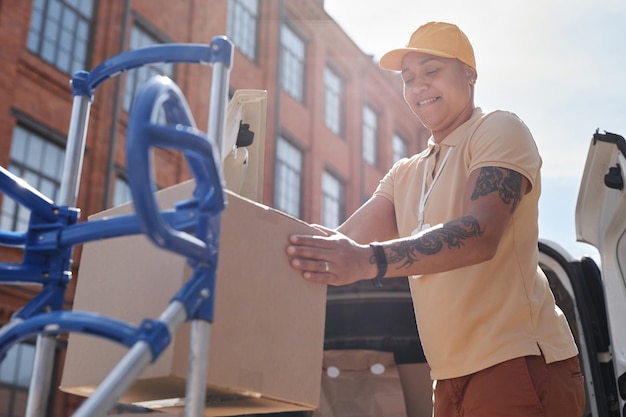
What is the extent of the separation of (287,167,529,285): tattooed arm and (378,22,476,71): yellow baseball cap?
538 mm

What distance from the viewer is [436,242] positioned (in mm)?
2264

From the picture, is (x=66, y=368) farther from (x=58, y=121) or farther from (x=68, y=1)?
(x=68, y=1)

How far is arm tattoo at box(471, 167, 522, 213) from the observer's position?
2342mm

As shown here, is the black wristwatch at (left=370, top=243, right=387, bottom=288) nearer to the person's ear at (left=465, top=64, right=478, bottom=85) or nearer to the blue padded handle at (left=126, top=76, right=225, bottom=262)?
the blue padded handle at (left=126, top=76, right=225, bottom=262)

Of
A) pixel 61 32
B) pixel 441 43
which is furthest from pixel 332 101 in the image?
pixel 441 43

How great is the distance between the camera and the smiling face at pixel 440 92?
2730mm

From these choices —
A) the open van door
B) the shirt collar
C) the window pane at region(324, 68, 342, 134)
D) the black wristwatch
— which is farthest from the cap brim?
the window pane at region(324, 68, 342, 134)

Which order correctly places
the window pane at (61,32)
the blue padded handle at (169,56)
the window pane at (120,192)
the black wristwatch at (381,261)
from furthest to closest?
the window pane at (120,192) < the window pane at (61,32) < the black wristwatch at (381,261) < the blue padded handle at (169,56)

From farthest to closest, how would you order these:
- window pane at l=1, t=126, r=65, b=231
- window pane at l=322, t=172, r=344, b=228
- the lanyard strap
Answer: window pane at l=322, t=172, r=344, b=228
window pane at l=1, t=126, r=65, b=231
the lanyard strap

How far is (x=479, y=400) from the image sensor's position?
228cm

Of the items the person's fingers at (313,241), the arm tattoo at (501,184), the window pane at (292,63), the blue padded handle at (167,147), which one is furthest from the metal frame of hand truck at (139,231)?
the window pane at (292,63)

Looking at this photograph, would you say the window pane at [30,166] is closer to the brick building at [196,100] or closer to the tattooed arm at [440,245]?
the brick building at [196,100]

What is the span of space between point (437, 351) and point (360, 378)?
1.25 meters

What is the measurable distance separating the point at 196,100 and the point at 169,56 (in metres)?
15.2
